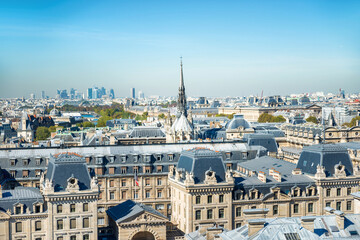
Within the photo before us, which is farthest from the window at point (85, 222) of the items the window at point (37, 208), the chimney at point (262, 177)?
the chimney at point (262, 177)

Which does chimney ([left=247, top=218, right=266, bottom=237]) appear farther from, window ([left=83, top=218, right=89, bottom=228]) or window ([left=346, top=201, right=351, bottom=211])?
window ([left=346, top=201, right=351, bottom=211])

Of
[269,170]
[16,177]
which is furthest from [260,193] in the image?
[16,177]

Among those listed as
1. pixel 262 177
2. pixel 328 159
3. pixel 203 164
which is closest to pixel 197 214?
pixel 203 164

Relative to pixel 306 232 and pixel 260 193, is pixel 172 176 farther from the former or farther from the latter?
pixel 306 232

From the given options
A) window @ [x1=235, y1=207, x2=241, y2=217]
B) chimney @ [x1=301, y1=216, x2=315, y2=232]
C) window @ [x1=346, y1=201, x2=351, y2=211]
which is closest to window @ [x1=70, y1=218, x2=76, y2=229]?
window @ [x1=235, y1=207, x2=241, y2=217]

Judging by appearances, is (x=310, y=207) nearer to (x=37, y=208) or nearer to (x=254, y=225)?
(x=254, y=225)
